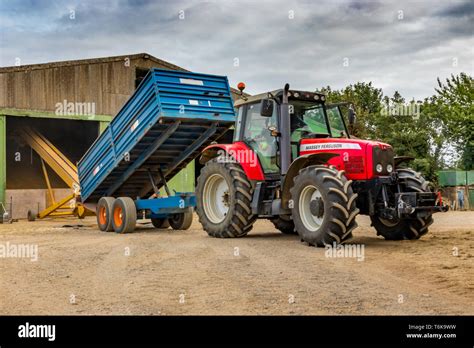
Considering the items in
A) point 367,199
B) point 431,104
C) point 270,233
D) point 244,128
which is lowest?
point 270,233

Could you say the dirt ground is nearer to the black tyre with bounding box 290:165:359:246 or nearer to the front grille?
the black tyre with bounding box 290:165:359:246

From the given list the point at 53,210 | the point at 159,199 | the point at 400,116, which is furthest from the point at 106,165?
the point at 400,116

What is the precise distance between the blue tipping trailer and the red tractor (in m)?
0.68

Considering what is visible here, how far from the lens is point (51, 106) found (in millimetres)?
18203

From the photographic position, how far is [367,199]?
9297mm

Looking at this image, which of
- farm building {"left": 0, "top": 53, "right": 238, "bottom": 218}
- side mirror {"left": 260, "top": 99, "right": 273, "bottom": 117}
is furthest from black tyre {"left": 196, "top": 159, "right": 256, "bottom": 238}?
farm building {"left": 0, "top": 53, "right": 238, "bottom": 218}

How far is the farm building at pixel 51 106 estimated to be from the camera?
17500 millimetres

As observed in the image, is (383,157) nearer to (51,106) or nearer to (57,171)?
(51,106)

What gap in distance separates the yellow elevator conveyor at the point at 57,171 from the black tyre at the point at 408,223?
8.67m

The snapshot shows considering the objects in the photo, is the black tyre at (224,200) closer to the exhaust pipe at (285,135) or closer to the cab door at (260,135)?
the cab door at (260,135)

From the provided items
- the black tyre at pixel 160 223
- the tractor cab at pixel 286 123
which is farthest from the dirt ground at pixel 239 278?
the black tyre at pixel 160 223

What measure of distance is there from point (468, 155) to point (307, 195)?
22.8m

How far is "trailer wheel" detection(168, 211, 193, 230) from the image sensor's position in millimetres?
12945

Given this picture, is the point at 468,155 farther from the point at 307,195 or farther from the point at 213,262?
the point at 213,262
